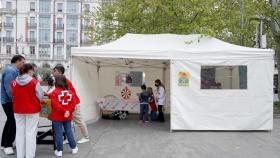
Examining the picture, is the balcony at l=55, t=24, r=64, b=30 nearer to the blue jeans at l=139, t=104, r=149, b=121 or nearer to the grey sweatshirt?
the blue jeans at l=139, t=104, r=149, b=121

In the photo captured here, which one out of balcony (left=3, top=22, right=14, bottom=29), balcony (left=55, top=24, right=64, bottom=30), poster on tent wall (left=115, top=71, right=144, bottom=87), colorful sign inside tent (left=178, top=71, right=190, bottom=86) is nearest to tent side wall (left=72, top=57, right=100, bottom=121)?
poster on tent wall (left=115, top=71, right=144, bottom=87)

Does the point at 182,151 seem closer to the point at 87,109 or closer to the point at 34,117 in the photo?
the point at 34,117

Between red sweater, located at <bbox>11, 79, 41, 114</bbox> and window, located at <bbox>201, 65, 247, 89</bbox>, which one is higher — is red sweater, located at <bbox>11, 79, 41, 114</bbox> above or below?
below

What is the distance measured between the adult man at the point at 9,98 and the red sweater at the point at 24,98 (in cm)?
67

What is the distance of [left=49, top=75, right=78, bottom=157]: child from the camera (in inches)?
318

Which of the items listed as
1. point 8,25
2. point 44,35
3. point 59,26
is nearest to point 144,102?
point 59,26

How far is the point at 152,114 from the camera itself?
49.9ft

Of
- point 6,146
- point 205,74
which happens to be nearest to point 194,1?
point 205,74

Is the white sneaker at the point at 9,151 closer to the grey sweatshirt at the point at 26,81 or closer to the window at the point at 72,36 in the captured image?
the grey sweatshirt at the point at 26,81

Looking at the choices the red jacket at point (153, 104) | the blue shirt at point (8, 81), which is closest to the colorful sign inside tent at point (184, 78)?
the red jacket at point (153, 104)

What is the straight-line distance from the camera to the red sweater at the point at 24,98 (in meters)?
7.54

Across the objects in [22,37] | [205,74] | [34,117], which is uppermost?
[22,37]

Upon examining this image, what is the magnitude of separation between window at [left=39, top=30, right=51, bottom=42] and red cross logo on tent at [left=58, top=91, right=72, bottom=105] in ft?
301

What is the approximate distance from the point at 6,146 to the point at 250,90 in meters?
7.23
